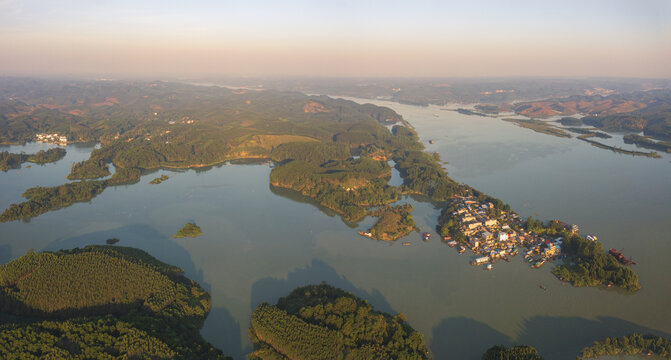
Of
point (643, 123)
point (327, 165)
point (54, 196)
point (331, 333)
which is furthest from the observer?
point (643, 123)

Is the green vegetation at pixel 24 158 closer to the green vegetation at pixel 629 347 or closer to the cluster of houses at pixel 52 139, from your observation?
the cluster of houses at pixel 52 139

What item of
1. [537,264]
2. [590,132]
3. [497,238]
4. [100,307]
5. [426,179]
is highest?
[590,132]

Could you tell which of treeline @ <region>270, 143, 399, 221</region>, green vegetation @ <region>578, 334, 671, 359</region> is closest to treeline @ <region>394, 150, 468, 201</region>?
treeline @ <region>270, 143, 399, 221</region>

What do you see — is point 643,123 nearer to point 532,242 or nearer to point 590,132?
point 590,132

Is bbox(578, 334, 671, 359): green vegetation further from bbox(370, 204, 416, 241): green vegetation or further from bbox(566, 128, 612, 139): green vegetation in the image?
bbox(566, 128, 612, 139): green vegetation

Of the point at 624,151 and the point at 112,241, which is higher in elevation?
the point at 624,151

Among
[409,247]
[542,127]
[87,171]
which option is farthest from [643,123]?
[87,171]

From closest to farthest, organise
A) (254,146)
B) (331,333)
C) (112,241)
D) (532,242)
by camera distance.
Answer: (331,333) → (532,242) → (112,241) → (254,146)
